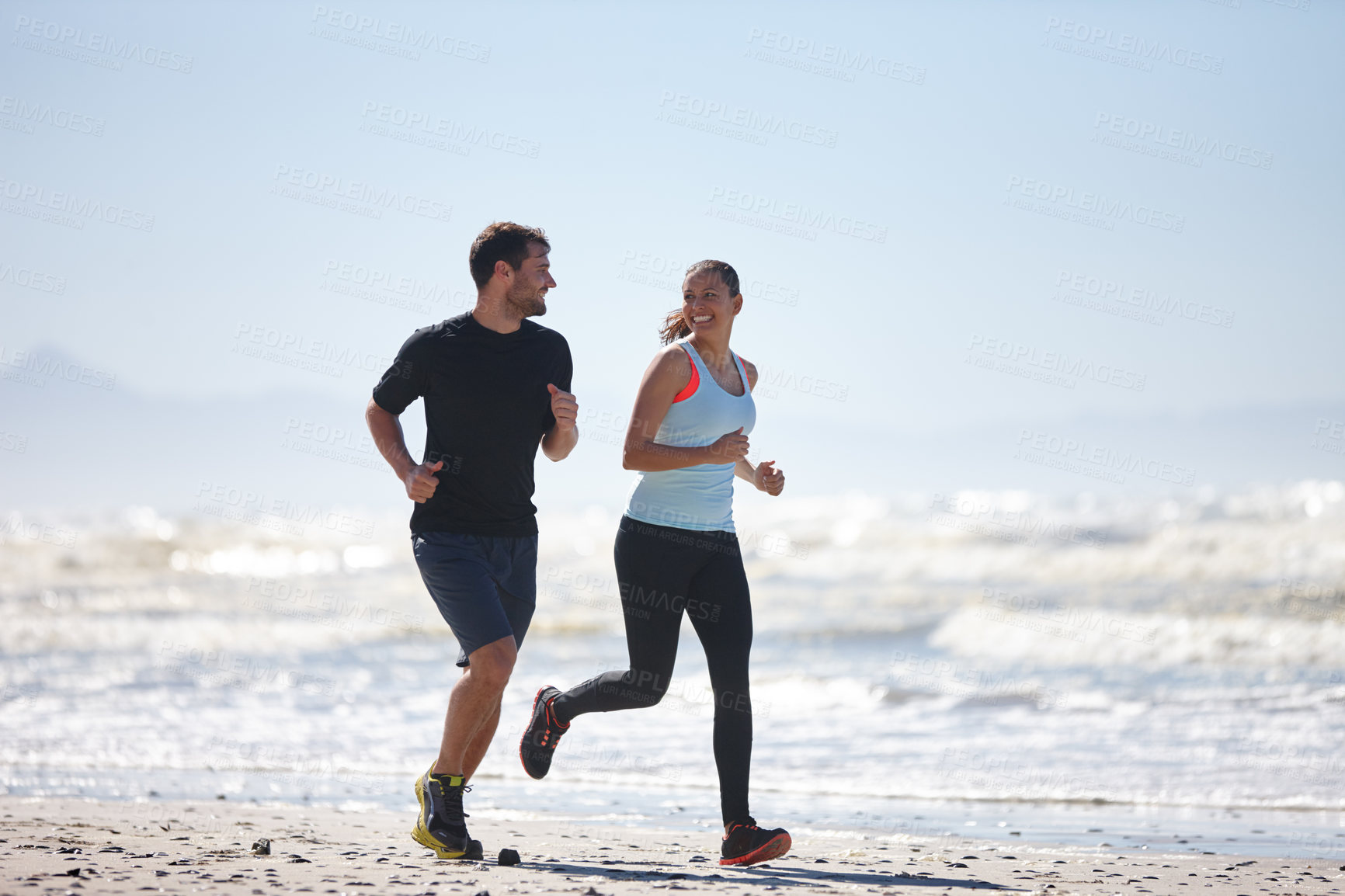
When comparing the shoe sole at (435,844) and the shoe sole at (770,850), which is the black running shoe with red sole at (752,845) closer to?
the shoe sole at (770,850)

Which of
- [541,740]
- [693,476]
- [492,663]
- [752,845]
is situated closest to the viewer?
[492,663]

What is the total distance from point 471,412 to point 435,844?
1.55 metres

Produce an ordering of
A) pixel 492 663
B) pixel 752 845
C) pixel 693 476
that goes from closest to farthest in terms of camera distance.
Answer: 1. pixel 492 663
2. pixel 752 845
3. pixel 693 476

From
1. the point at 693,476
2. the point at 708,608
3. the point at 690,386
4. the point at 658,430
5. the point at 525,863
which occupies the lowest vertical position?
the point at 525,863

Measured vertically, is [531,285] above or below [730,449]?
above

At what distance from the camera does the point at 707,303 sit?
13.8ft

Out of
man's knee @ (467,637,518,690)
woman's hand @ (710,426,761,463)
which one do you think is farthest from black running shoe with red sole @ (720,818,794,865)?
woman's hand @ (710,426,761,463)

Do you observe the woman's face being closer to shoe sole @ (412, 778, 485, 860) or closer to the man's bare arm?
the man's bare arm

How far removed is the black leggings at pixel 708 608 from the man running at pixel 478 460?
40 centimetres

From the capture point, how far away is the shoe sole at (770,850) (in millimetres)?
3998

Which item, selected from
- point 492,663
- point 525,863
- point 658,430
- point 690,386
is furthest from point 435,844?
point 690,386

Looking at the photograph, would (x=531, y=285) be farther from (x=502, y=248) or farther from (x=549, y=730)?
(x=549, y=730)

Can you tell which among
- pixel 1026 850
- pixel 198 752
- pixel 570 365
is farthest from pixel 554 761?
pixel 570 365

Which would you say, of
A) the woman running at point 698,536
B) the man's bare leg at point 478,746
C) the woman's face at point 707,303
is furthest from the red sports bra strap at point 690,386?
the man's bare leg at point 478,746
